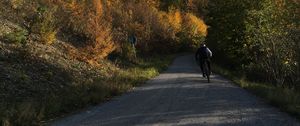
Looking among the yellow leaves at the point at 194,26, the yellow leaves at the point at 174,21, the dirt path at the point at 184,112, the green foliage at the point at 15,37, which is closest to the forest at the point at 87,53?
the green foliage at the point at 15,37

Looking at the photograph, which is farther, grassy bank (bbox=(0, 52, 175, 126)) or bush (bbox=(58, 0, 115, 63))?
bush (bbox=(58, 0, 115, 63))

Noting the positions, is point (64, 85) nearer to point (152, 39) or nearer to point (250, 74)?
point (250, 74)

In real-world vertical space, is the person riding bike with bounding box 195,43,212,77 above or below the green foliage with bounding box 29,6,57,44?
below

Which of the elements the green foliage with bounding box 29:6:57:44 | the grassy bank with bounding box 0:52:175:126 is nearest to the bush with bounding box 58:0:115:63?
the green foliage with bounding box 29:6:57:44

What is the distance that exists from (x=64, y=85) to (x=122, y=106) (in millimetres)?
4250

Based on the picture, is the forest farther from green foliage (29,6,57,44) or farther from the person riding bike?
the person riding bike

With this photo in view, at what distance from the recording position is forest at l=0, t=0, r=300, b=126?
547 inches

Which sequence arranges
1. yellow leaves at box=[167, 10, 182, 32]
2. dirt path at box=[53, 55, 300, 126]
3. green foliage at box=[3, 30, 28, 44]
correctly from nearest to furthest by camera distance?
dirt path at box=[53, 55, 300, 126], green foliage at box=[3, 30, 28, 44], yellow leaves at box=[167, 10, 182, 32]

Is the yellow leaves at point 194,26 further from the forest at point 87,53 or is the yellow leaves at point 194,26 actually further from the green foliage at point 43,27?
the green foliage at point 43,27

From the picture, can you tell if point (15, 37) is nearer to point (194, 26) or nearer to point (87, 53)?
point (87, 53)

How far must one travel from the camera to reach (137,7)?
57.6m

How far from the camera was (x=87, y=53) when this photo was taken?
25297 mm

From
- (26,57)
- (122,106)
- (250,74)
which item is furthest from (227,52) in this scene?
(122,106)

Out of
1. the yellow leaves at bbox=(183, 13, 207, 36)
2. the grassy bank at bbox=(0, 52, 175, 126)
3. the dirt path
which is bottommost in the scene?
the dirt path
